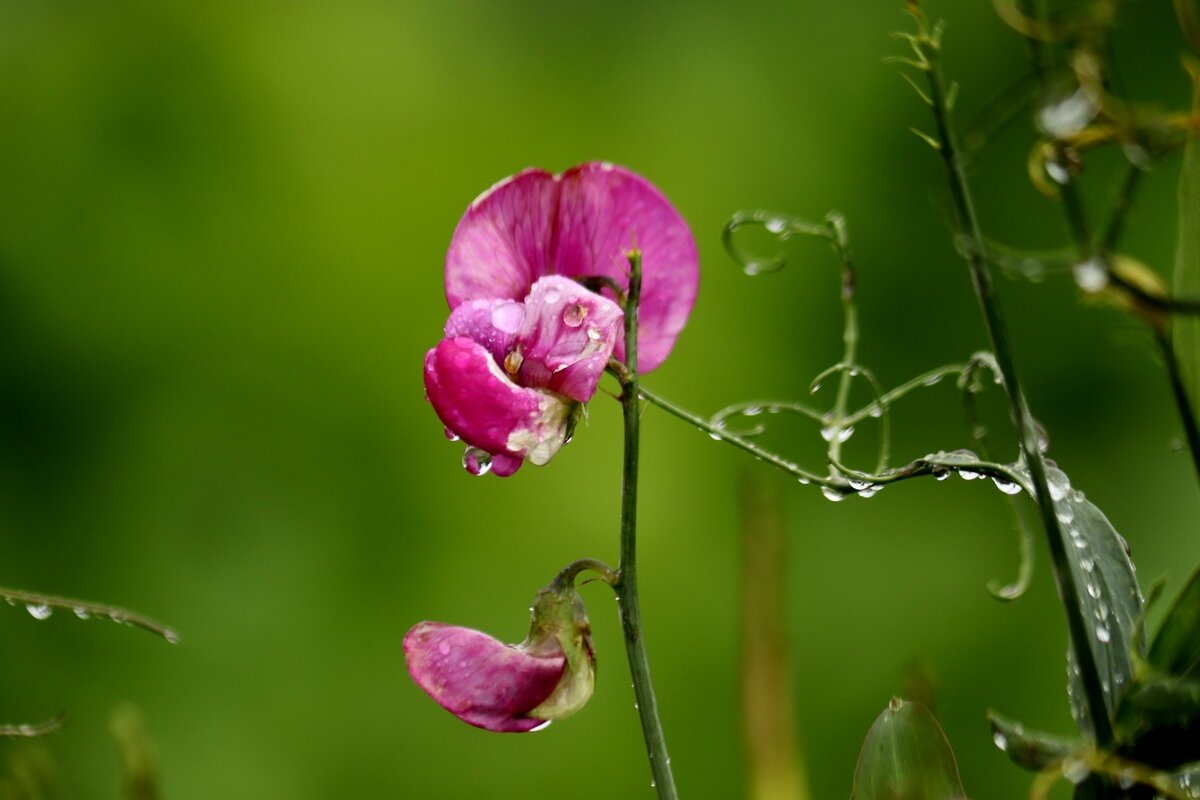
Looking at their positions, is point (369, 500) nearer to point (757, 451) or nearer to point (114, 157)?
point (114, 157)

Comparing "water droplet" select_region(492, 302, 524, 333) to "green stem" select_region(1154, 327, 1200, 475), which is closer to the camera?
"green stem" select_region(1154, 327, 1200, 475)

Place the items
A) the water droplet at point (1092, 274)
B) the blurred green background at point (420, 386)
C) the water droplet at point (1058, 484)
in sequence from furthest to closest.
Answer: the blurred green background at point (420, 386), the water droplet at point (1058, 484), the water droplet at point (1092, 274)

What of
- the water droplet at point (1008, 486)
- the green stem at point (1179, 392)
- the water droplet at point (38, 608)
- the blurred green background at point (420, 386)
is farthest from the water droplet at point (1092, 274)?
the blurred green background at point (420, 386)

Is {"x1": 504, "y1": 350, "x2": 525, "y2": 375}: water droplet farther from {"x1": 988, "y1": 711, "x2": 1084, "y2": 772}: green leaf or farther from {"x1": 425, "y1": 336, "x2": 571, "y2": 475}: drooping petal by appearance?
{"x1": 988, "y1": 711, "x2": 1084, "y2": 772}: green leaf

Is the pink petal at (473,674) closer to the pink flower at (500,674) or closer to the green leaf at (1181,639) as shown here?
the pink flower at (500,674)

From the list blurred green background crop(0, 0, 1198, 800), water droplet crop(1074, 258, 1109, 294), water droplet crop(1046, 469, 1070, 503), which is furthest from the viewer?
blurred green background crop(0, 0, 1198, 800)

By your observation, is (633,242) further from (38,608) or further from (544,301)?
(38,608)

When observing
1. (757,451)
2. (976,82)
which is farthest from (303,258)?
(757,451)

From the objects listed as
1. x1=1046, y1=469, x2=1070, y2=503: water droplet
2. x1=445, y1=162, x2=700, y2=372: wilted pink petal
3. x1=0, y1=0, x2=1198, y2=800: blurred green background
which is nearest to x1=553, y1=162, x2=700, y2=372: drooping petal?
x1=445, y1=162, x2=700, y2=372: wilted pink petal
